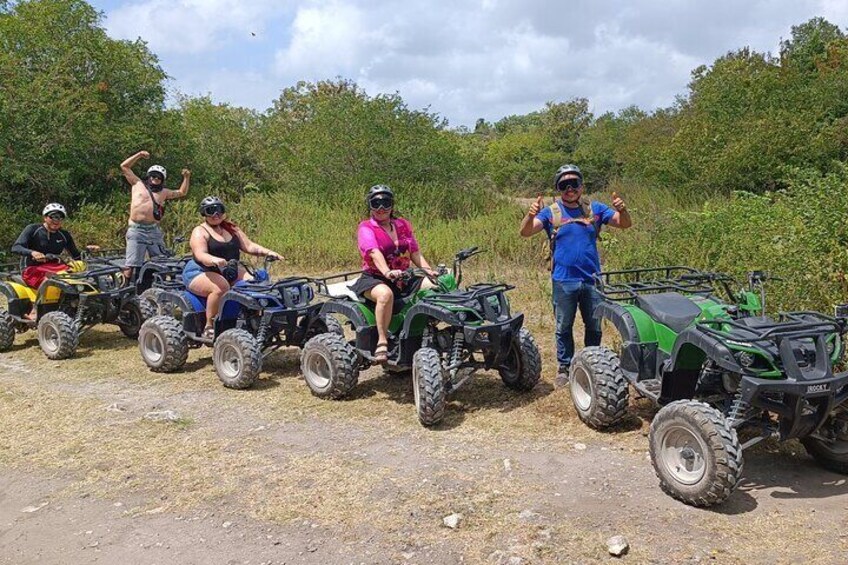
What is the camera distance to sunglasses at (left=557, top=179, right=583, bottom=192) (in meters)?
5.74

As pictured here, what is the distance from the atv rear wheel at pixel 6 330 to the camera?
872 cm

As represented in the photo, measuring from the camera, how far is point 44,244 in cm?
878

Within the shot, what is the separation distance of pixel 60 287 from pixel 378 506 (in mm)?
5774

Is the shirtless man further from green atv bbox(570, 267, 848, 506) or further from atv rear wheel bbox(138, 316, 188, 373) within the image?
green atv bbox(570, 267, 848, 506)

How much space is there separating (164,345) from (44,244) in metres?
2.62

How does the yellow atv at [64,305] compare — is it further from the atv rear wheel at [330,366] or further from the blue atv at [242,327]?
the atv rear wheel at [330,366]

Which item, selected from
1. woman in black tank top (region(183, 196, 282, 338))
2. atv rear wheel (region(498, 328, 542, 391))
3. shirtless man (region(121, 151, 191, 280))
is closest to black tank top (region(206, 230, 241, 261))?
woman in black tank top (region(183, 196, 282, 338))

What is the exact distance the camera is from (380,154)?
59.5 ft

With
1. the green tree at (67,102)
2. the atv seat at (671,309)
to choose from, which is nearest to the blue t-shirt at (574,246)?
the atv seat at (671,309)

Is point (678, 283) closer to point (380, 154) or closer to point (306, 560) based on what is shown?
point (306, 560)

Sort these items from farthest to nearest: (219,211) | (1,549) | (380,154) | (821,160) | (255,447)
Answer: (380,154) < (821,160) < (219,211) < (255,447) < (1,549)

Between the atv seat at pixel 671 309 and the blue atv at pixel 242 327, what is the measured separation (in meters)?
3.09

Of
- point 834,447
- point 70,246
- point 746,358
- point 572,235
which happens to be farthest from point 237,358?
point 834,447

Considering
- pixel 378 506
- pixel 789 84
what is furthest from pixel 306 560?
pixel 789 84
